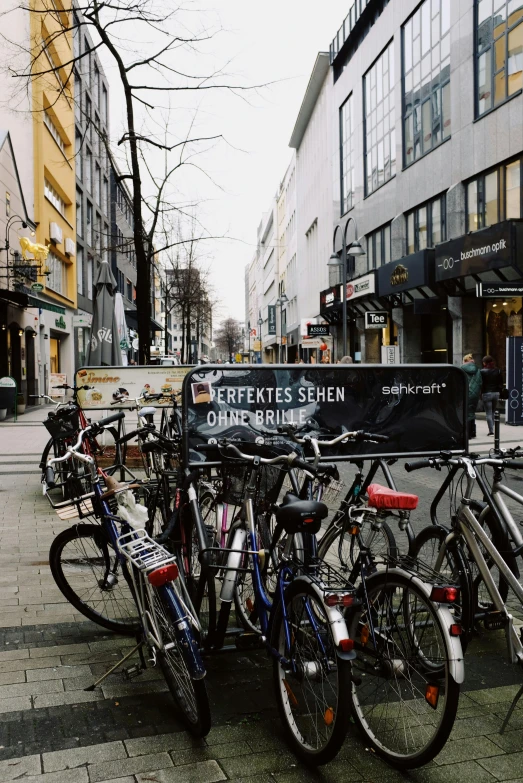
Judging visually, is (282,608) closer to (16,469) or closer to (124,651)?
(124,651)

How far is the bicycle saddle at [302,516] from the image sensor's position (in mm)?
3037

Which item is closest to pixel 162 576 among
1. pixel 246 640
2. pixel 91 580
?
pixel 246 640

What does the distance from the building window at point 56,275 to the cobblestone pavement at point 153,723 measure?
31230 millimetres

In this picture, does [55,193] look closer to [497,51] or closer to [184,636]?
[497,51]

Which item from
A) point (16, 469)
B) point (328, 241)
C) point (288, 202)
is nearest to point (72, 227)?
point (328, 241)

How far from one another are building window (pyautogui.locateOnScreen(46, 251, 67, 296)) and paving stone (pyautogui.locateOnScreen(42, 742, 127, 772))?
106 feet

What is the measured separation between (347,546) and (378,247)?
1257 inches

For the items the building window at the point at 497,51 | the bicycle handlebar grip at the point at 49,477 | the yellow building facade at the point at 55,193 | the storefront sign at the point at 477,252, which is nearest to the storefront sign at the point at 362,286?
the storefront sign at the point at 477,252

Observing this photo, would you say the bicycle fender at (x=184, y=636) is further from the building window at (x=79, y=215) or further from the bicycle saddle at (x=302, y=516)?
the building window at (x=79, y=215)

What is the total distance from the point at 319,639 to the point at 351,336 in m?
39.6

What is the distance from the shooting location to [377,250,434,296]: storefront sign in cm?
2600

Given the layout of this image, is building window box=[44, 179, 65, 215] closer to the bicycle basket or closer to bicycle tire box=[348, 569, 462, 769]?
the bicycle basket

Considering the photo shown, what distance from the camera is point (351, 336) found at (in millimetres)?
41875

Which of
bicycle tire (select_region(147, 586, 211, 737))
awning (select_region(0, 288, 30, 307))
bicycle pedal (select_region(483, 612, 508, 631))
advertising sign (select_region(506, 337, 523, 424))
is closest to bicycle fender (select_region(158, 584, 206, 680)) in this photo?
bicycle tire (select_region(147, 586, 211, 737))
